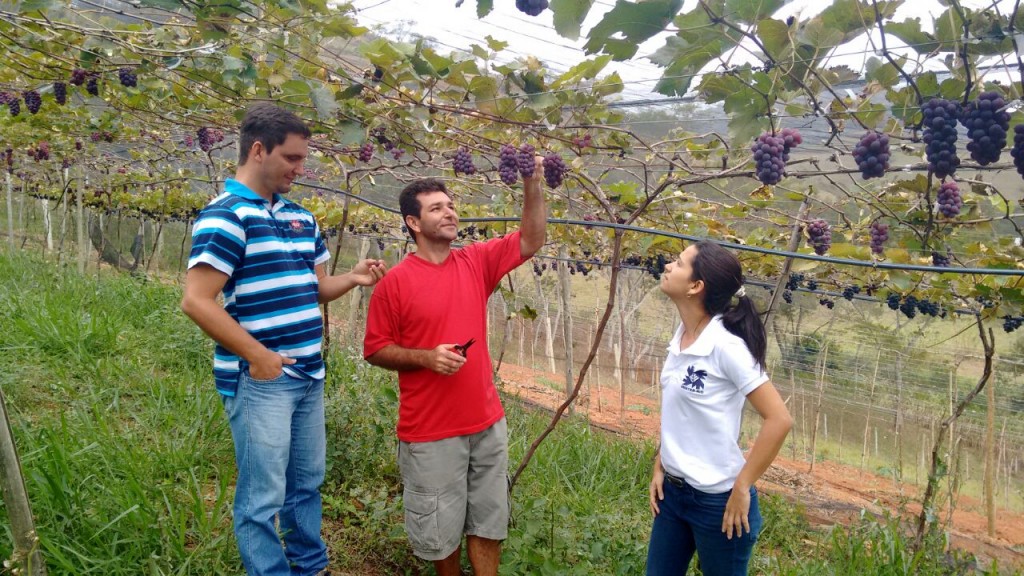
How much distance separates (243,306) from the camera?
1735 mm

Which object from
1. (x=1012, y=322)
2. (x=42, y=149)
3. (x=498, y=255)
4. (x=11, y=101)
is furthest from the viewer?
(x=42, y=149)

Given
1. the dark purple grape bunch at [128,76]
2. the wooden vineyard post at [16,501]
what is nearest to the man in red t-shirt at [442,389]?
the wooden vineyard post at [16,501]

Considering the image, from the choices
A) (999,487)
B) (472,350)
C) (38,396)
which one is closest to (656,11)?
(472,350)

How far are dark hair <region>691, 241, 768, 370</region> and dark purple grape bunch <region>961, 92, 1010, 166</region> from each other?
1.85 feet

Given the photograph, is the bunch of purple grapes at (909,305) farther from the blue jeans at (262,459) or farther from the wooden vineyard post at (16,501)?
the wooden vineyard post at (16,501)

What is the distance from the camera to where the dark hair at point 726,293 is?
1710 millimetres

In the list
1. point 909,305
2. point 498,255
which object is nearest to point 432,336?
point 498,255

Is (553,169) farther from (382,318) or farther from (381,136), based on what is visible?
(381,136)

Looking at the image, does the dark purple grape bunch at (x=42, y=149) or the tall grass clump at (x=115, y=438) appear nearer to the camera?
the tall grass clump at (x=115, y=438)

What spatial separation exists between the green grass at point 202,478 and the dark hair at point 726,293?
103 cm

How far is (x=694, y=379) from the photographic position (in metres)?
1.70

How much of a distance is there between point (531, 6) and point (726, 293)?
2.80ft

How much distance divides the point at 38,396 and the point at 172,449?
107 cm

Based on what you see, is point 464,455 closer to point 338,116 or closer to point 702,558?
point 702,558
